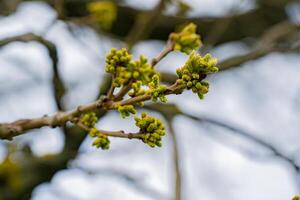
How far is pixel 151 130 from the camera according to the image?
3.59ft

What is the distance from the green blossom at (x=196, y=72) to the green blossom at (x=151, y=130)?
0.40ft

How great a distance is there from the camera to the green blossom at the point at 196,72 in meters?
1.00

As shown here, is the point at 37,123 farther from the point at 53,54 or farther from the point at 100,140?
the point at 53,54

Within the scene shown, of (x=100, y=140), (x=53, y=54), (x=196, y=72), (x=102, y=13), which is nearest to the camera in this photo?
(x=196, y=72)

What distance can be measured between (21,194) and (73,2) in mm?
1316

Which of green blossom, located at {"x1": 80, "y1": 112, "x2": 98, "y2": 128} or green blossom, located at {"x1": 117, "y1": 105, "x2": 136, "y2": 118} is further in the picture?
green blossom, located at {"x1": 80, "y1": 112, "x2": 98, "y2": 128}

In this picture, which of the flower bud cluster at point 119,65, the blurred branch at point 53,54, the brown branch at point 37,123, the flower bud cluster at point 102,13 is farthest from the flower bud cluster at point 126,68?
the flower bud cluster at point 102,13

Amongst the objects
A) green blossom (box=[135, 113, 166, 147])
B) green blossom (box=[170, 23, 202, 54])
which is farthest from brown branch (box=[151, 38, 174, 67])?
green blossom (box=[135, 113, 166, 147])

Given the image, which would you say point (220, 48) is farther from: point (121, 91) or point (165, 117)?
point (121, 91)

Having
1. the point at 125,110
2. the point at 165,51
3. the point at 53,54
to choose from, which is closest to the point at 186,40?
the point at 165,51

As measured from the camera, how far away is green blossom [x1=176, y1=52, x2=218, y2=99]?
1.00m

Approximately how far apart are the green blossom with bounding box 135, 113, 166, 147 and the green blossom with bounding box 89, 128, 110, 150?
103 millimetres

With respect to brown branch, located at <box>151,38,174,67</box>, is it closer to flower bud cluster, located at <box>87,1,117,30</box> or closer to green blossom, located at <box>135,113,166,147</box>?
green blossom, located at <box>135,113,166,147</box>

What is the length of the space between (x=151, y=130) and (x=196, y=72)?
162 millimetres
